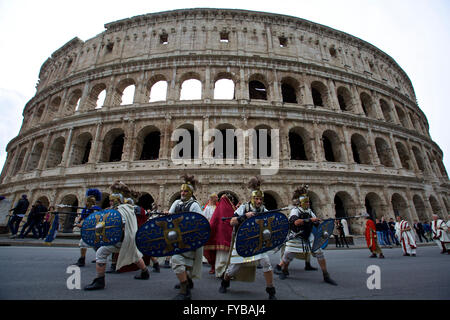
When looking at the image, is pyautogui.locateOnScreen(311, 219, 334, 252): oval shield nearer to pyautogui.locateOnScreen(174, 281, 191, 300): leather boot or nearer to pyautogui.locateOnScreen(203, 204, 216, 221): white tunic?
pyautogui.locateOnScreen(174, 281, 191, 300): leather boot

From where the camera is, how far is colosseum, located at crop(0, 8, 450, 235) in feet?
44.2

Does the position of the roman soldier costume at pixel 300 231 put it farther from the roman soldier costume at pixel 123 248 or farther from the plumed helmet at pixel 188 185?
the roman soldier costume at pixel 123 248

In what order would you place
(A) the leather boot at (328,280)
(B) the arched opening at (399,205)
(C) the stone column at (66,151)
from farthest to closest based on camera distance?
1. (B) the arched opening at (399,205)
2. (C) the stone column at (66,151)
3. (A) the leather boot at (328,280)

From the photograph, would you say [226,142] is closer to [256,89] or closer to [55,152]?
[256,89]

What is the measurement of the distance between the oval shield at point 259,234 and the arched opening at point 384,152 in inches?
752

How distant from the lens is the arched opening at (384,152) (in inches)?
656

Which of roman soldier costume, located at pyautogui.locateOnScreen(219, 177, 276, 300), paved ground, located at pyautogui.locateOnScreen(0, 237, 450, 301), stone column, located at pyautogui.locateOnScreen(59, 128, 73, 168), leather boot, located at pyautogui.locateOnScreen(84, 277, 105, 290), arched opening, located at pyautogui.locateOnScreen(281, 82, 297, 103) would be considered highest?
arched opening, located at pyautogui.locateOnScreen(281, 82, 297, 103)

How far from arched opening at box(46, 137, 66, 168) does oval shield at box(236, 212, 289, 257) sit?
19915 mm

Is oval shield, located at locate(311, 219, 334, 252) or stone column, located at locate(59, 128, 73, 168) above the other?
stone column, located at locate(59, 128, 73, 168)

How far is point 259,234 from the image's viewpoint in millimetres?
2750

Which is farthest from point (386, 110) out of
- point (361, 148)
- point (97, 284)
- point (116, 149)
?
point (116, 149)

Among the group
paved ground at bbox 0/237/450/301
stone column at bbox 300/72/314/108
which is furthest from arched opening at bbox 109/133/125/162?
stone column at bbox 300/72/314/108

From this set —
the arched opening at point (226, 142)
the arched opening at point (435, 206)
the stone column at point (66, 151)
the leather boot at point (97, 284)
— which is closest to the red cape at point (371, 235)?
the leather boot at point (97, 284)

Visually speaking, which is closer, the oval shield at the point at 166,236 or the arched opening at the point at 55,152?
the oval shield at the point at 166,236
